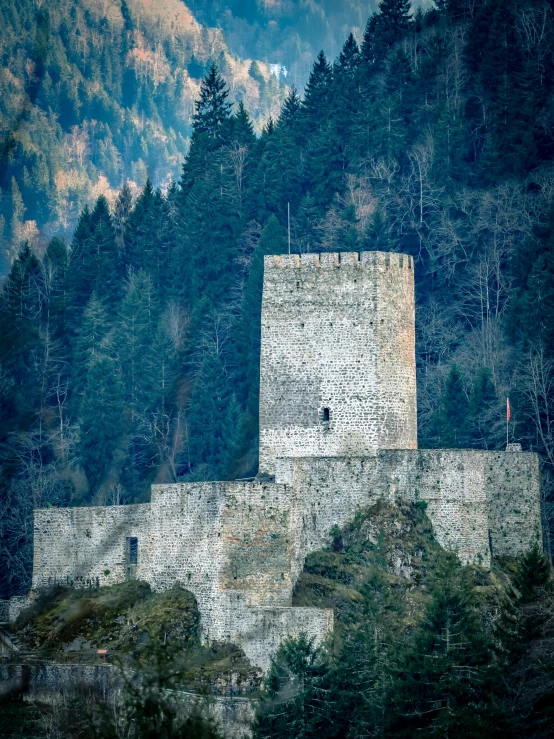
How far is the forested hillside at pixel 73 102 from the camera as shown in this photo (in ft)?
95.2

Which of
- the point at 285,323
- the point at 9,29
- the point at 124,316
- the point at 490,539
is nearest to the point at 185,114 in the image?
the point at 124,316

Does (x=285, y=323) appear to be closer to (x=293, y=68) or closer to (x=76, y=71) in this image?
(x=76, y=71)

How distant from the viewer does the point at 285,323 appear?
5847 cm

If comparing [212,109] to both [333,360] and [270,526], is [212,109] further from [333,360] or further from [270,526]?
[270,526]

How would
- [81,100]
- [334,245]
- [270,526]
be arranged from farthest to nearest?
1. [334,245]
2. [270,526]
3. [81,100]

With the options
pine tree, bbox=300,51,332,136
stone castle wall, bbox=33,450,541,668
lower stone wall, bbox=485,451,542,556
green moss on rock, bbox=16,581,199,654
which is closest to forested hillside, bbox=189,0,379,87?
pine tree, bbox=300,51,332,136

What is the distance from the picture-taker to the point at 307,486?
55469 millimetres

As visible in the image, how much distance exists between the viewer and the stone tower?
57.7m

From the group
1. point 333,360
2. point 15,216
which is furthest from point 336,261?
point 15,216

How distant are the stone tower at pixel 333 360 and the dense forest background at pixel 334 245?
560cm

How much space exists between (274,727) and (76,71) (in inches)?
666

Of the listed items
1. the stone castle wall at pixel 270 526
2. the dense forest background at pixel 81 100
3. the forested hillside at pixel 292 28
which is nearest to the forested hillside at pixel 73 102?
the dense forest background at pixel 81 100

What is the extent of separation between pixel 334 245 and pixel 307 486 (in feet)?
95.6

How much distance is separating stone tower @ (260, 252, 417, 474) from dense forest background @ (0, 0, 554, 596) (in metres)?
5.60
